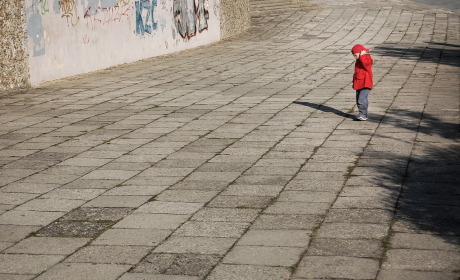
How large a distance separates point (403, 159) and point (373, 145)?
28.6 inches

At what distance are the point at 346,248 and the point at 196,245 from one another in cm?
111

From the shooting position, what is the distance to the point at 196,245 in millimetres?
4941

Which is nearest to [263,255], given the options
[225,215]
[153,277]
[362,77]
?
[153,277]

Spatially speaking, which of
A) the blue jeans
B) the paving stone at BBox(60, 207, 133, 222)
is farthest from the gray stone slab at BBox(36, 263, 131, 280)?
the blue jeans

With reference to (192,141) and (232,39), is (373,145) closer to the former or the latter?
(192,141)

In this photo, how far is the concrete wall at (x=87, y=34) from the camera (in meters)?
12.5

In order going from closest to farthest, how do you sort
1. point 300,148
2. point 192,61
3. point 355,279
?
point 355,279 → point 300,148 → point 192,61

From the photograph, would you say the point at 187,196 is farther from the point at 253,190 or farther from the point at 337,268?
the point at 337,268

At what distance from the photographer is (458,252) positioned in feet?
15.4

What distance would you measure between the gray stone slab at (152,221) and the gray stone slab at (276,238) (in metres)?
0.65

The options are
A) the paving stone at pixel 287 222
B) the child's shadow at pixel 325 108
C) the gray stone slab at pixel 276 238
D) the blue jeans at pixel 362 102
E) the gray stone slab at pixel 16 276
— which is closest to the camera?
the gray stone slab at pixel 16 276

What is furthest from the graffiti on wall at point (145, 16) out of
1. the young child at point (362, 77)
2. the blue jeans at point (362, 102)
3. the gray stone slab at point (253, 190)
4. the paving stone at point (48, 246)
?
the paving stone at point (48, 246)

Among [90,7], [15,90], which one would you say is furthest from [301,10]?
[15,90]

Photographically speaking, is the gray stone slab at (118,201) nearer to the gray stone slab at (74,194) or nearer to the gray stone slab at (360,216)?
the gray stone slab at (74,194)
